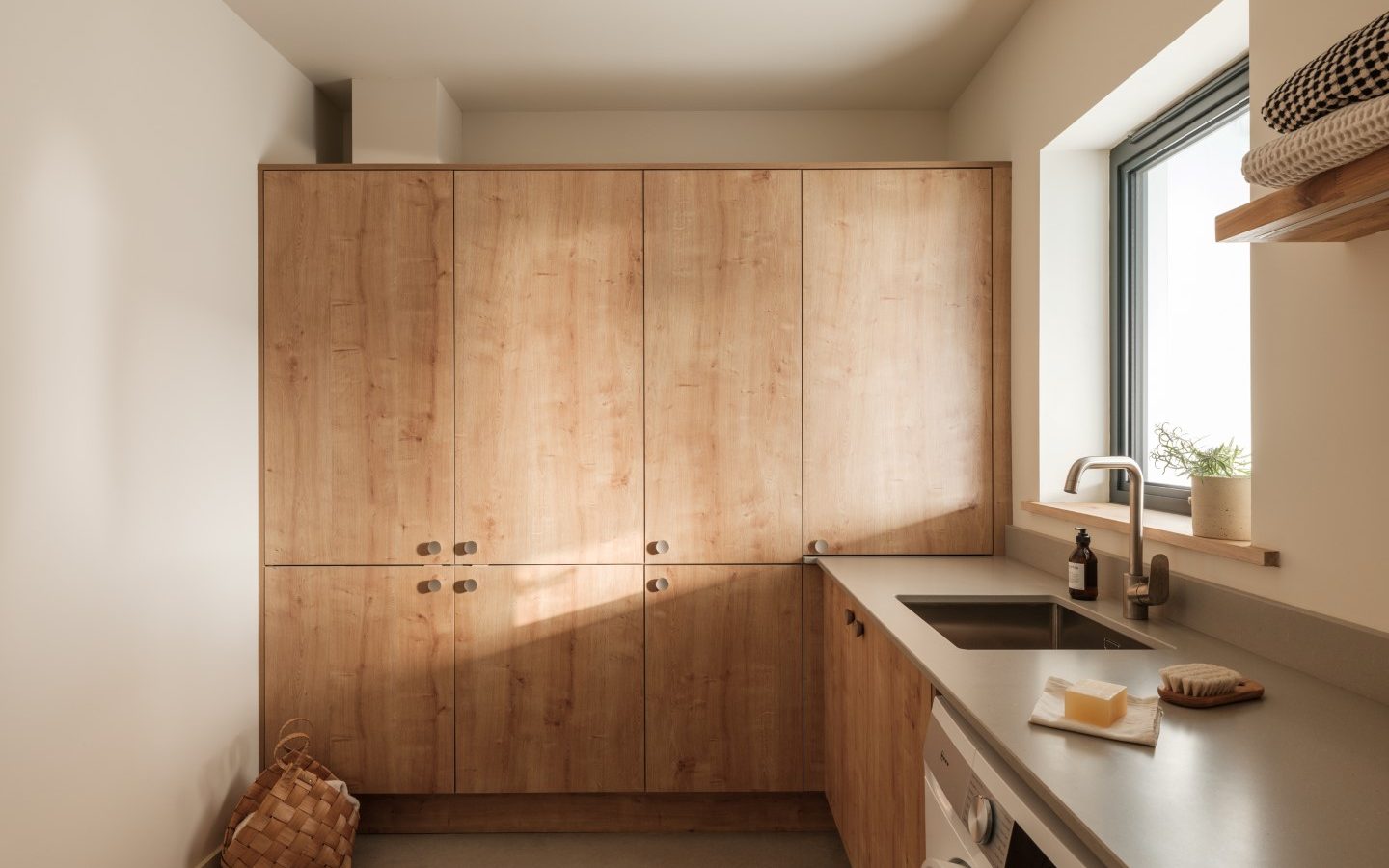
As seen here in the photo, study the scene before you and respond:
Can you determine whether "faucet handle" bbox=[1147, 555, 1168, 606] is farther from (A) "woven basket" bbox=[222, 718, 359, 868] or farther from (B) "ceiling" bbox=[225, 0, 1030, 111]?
(A) "woven basket" bbox=[222, 718, 359, 868]

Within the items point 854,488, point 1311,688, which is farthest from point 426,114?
point 1311,688

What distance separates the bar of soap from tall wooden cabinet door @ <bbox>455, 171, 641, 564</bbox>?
1.65 m

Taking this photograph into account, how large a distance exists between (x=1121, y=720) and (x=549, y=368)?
1.92 meters

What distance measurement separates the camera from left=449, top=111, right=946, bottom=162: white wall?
325cm

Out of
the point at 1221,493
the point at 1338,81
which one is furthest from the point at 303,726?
A: the point at 1338,81

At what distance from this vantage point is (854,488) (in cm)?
269

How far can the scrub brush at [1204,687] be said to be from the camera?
1268 millimetres

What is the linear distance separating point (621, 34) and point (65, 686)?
2.24m

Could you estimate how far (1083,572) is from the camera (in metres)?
1.98

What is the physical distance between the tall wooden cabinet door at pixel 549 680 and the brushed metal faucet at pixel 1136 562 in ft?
4.61

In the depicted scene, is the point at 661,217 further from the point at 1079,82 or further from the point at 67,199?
the point at 67,199

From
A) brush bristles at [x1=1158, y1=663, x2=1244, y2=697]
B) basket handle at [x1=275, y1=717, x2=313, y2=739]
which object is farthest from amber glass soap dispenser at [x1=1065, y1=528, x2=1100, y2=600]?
basket handle at [x1=275, y1=717, x2=313, y2=739]

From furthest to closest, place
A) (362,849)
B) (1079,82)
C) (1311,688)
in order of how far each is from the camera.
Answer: (362,849)
(1079,82)
(1311,688)

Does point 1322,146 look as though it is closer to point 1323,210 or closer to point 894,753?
point 1323,210
